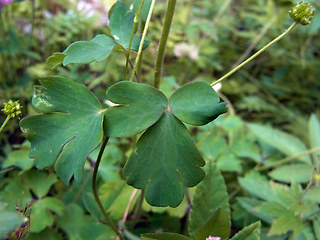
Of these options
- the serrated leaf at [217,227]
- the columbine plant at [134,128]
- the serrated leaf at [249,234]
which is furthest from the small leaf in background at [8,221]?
the serrated leaf at [249,234]

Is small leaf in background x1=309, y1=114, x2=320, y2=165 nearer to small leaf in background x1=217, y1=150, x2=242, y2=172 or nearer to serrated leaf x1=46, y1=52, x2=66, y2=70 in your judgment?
small leaf in background x1=217, y1=150, x2=242, y2=172

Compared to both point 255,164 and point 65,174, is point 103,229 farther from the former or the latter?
point 255,164

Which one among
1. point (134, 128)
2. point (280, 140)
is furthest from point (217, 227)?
point (280, 140)

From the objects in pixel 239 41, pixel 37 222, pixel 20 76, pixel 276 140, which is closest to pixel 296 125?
pixel 276 140

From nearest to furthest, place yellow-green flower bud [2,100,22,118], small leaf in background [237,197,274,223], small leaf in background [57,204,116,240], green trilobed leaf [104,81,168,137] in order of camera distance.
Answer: green trilobed leaf [104,81,168,137] < yellow-green flower bud [2,100,22,118] < small leaf in background [57,204,116,240] < small leaf in background [237,197,274,223]

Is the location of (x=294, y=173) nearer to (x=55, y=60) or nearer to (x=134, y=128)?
(x=134, y=128)

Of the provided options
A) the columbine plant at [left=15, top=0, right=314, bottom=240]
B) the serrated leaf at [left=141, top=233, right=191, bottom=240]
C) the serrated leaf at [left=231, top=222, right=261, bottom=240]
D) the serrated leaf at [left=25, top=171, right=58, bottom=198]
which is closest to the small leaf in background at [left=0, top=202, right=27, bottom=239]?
the columbine plant at [left=15, top=0, right=314, bottom=240]
